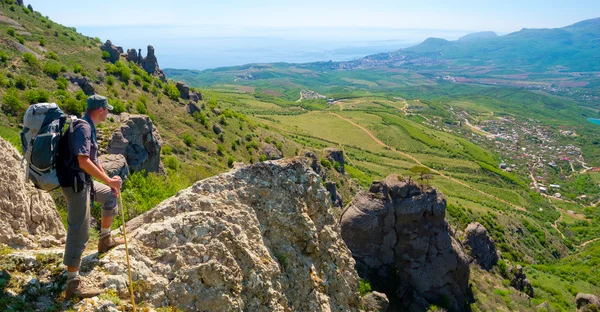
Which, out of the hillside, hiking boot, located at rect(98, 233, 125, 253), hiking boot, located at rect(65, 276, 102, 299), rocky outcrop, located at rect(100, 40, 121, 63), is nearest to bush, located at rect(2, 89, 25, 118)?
the hillside

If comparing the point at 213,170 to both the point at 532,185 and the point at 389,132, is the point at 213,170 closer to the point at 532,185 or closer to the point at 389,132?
the point at 389,132

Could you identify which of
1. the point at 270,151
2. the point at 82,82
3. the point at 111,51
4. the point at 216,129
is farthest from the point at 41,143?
the point at 111,51

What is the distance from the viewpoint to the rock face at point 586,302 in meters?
33.9

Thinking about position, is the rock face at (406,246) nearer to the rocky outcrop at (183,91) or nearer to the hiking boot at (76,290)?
the hiking boot at (76,290)

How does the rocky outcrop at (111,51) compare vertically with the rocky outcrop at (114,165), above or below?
above

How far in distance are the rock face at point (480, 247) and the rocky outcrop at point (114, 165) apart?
30810mm

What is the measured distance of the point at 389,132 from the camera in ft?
438

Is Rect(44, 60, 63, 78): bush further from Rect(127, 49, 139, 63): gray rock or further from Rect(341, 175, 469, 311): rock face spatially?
Rect(341, 175, 469, 311): rock face

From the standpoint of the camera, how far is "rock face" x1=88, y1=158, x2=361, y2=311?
6785 mm

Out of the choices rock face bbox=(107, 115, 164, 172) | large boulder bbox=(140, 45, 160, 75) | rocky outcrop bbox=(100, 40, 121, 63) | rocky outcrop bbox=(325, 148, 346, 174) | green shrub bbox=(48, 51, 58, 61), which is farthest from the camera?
large boulder bbox=(140, 45, 160, 75)

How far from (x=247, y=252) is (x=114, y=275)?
2.90 m

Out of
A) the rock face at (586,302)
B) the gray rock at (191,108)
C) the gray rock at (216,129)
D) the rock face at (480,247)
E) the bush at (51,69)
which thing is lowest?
the rock face at (586,302)

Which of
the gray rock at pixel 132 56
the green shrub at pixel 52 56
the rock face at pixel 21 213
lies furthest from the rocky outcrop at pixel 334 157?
the rock face at pixel 21 213

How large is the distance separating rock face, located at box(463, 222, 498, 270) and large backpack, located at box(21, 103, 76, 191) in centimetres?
3539
